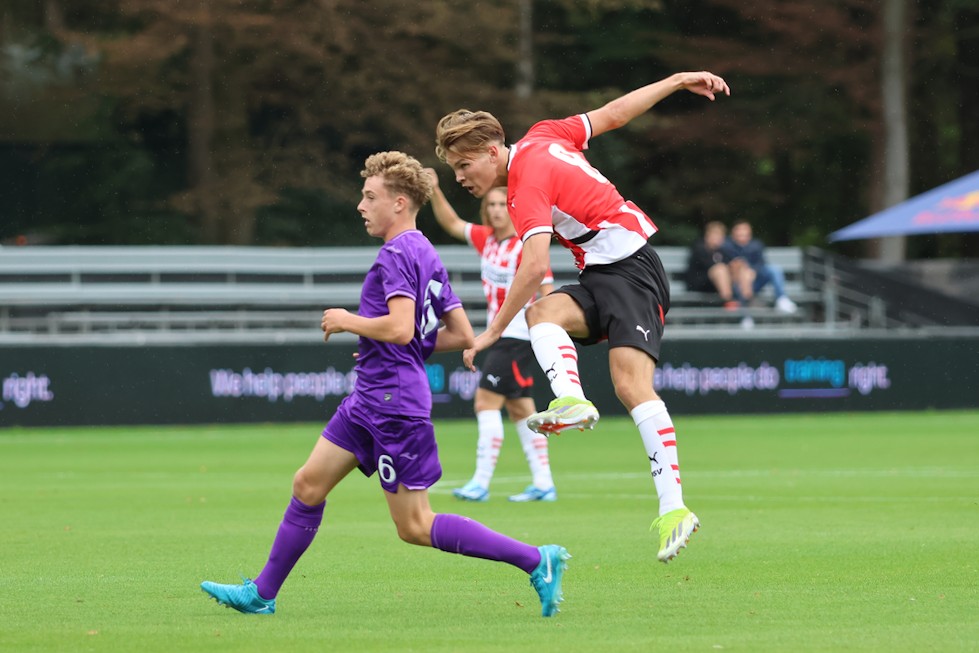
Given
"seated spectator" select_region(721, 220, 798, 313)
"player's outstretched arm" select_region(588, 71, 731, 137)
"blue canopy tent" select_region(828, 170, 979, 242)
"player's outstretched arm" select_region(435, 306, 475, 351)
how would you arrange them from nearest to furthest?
"player's outstretched arm" select_region(435, 306, 475, 351) < "player's outstretched arm" select_region(588, 71, 731, 137) < "blue canopy tent" select_region(828, 170, 979, 242) < "seated spectator" select_region(721, 220, 798, 313)

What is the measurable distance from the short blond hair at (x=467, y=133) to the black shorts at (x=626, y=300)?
2.66ft

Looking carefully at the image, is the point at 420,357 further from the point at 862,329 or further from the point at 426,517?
the point at 862,329

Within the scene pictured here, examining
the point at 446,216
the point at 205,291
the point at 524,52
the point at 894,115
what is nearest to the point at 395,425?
the point at 446,216

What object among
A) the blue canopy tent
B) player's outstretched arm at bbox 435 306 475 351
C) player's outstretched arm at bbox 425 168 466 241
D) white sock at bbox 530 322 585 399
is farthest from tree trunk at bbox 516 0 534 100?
player's outstretched arm at bbox 435 306 475 351

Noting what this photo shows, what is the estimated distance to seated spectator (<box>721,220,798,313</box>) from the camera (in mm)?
27266

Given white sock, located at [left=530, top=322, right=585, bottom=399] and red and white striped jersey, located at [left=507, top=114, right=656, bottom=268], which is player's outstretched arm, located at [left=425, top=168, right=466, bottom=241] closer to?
red and white striped jersey, located at [left=507, top=114, right=656, bottom=268]

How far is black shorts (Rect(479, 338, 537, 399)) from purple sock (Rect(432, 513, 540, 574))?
5846mm

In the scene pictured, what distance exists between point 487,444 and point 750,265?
15201 mm

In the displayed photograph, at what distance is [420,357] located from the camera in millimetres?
7180

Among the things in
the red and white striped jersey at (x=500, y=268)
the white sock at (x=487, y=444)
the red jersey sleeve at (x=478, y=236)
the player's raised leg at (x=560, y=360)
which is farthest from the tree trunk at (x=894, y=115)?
the player's raised leg at (x=560, y=360)

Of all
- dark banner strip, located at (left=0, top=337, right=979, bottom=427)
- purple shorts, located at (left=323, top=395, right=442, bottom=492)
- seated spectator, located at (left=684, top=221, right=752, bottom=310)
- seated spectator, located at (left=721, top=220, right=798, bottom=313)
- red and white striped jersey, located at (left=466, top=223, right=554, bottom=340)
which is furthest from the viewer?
seated spectator, located at (left=684, top=221, right=752, bottom=310)

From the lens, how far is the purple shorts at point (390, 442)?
699 centimetres

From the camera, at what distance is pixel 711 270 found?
90.3 feet

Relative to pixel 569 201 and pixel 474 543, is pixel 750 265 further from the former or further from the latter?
pixel 474 543
